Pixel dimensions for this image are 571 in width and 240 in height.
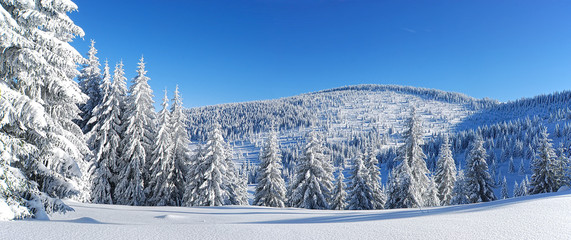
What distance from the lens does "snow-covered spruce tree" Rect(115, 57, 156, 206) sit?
72.7 ft

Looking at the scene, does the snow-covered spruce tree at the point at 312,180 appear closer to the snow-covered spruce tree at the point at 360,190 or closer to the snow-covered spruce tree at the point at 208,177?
the snow-covered spruce tree at the point at 360,190

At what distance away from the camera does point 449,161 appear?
3553 centimetres

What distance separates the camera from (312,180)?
28.5 m

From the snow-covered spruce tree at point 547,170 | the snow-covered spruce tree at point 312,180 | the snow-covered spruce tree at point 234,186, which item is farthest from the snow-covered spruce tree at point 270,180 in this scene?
the snow-covered spruce tree at point 547,170

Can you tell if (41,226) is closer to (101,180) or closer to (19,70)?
(19,70)

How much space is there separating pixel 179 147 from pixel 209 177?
396 cm

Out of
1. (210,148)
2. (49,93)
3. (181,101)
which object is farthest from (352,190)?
(49,93)

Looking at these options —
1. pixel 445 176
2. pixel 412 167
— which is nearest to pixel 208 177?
pixel 412 167

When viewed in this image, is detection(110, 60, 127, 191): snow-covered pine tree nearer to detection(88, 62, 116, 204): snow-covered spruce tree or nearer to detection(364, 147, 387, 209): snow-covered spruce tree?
detection(88, 62, 116, 204): snow-covered spruce tree

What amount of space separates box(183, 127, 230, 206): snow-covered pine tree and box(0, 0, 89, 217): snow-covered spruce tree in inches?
658

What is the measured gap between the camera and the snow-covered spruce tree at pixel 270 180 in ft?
97.3

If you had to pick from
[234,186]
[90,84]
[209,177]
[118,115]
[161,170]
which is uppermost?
[90,84]

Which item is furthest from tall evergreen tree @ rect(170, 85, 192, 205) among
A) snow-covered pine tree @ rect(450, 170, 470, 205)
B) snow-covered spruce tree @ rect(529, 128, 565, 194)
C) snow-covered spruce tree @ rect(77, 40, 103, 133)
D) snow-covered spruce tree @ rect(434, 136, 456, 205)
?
snow-covered spruce tree @ rect(529, 128, 565, 194)

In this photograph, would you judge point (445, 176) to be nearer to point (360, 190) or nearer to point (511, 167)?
point (360, 190)
